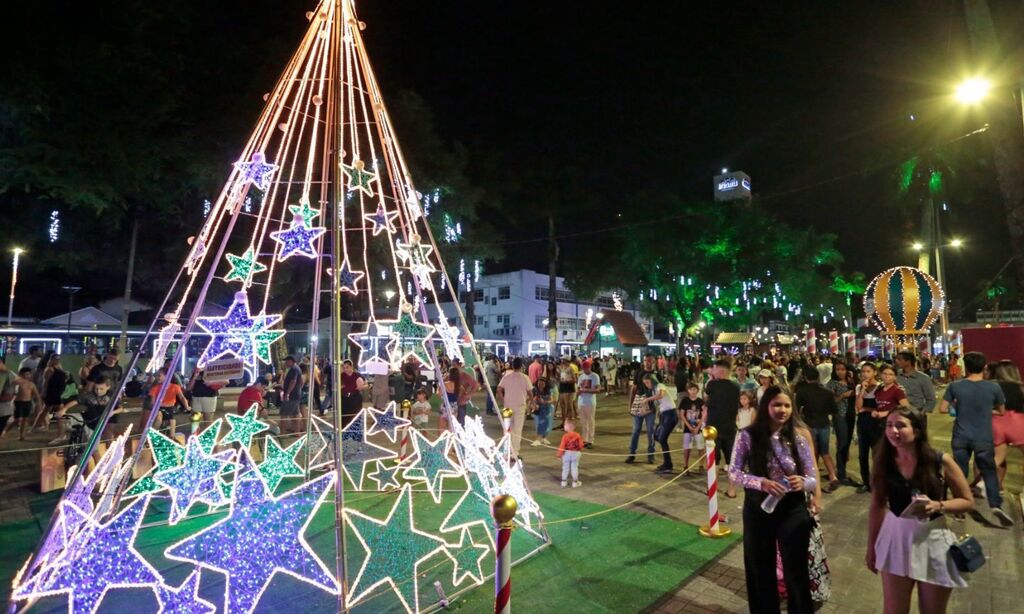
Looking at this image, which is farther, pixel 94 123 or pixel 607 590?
pixel 94 123

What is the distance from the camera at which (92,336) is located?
78.1 ft

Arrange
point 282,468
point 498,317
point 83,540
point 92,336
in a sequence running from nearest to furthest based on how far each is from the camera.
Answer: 1. point 83,540
2. point 282,468
3. point 92,336
4. point 498,317

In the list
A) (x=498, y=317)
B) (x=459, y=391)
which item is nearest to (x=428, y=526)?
(x=459, y=391)

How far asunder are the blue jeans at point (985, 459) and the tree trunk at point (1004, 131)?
2.98 metres

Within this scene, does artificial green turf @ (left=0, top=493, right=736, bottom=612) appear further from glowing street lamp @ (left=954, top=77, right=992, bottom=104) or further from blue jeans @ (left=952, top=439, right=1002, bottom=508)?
glowing street lamp @ (left=954, top=77, right=992, bottom=104)

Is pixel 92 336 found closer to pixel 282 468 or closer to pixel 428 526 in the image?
pixel 282 468

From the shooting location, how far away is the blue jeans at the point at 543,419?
1223cm

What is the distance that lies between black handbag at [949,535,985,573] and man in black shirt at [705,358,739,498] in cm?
482

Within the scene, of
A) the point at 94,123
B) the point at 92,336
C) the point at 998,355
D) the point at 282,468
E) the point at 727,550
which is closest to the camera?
the point at 727,550

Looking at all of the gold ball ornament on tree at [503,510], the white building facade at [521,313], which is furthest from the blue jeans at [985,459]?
the white building facade at [521,313]

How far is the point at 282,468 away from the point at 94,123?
27.0 feet

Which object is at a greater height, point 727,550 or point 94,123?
point 94,123

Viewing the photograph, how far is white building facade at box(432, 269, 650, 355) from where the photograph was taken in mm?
43688

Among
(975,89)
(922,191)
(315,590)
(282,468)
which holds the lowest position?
(315,590)
